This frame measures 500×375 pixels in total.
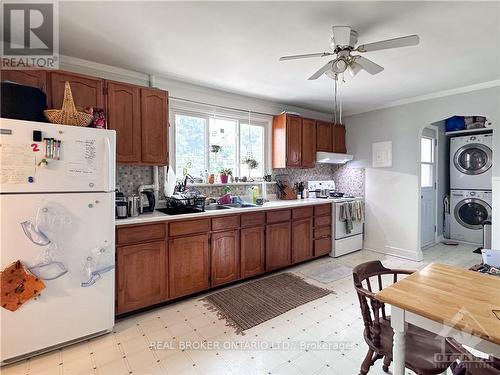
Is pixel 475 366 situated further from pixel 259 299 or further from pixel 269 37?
pixel 269 37

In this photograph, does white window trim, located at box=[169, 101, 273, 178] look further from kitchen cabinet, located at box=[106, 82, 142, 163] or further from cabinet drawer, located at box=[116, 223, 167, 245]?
cabinet drawer, located at box=[116, 223, 167, 245]

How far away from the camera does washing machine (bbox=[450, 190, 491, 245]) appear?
472cm

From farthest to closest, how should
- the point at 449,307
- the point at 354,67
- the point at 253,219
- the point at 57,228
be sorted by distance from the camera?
the point at 253,219, the point at 354,67, the point at 57,228, the point at 449,307

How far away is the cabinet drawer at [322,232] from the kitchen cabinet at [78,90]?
10.6 ft

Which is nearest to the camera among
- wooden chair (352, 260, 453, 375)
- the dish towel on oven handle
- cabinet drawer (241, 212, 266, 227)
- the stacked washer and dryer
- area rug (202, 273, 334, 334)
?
wooden chair (352, 260, 453, 375)

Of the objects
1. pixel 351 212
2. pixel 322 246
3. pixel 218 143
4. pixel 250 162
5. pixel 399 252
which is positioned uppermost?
pixel 218 143

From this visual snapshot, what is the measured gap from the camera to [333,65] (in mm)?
2127

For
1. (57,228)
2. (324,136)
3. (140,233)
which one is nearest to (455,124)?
(324,136)

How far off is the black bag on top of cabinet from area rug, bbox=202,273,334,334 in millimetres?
2273

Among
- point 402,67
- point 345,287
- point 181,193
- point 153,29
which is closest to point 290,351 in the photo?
point 345,287

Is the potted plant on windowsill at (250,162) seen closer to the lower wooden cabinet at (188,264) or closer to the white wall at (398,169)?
the lower wooden cabinet at (188,264)

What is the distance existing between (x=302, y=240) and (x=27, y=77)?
3.55 m

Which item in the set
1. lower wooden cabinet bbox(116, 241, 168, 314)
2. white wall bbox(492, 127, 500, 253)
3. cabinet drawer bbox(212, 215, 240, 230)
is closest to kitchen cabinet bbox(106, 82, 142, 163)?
lower wooden cabinet bbox(116, 241, 168, 314)

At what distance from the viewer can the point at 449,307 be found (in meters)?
→ 1.17
